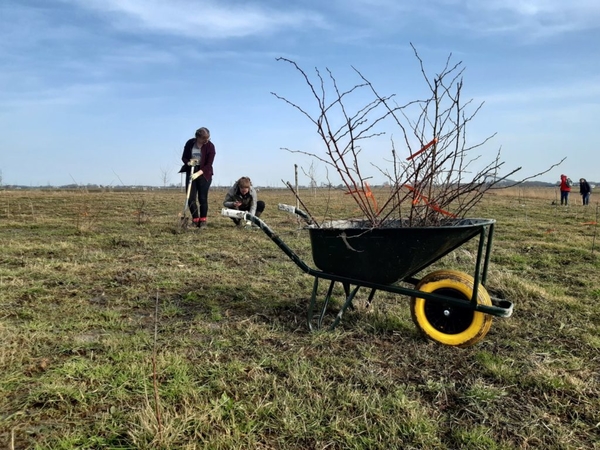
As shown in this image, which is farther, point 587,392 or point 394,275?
point 394,275

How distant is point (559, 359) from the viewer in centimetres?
238

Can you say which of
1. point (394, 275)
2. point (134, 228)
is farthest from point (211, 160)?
point (394, 275)

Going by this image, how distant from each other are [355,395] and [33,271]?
3.72 metres

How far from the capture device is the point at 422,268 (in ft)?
8.54

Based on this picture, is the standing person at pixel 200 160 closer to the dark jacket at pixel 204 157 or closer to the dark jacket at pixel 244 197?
the dark jacket at pixel 204 157

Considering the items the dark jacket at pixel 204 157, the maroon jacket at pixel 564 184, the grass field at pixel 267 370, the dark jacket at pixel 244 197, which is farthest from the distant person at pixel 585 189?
the dark jacket at pixel 204 157

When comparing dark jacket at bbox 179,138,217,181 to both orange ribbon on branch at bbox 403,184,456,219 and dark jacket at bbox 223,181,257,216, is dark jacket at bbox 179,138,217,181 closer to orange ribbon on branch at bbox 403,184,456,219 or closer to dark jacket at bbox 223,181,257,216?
dark jacket at bbox 223,181,257,216

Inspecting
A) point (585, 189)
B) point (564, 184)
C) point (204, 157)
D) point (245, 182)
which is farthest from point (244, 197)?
point (585, 189)

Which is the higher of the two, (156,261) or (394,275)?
(394,275)

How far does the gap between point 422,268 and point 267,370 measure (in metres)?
1.16

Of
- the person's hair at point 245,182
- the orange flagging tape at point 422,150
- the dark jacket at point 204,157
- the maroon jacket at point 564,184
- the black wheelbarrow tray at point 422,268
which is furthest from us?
the maroon jacket at point 564,184

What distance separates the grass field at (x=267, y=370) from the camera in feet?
5.45

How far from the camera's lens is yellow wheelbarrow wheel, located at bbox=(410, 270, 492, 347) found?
97.5 inches

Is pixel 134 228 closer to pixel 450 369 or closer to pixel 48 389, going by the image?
pixel 48 389
